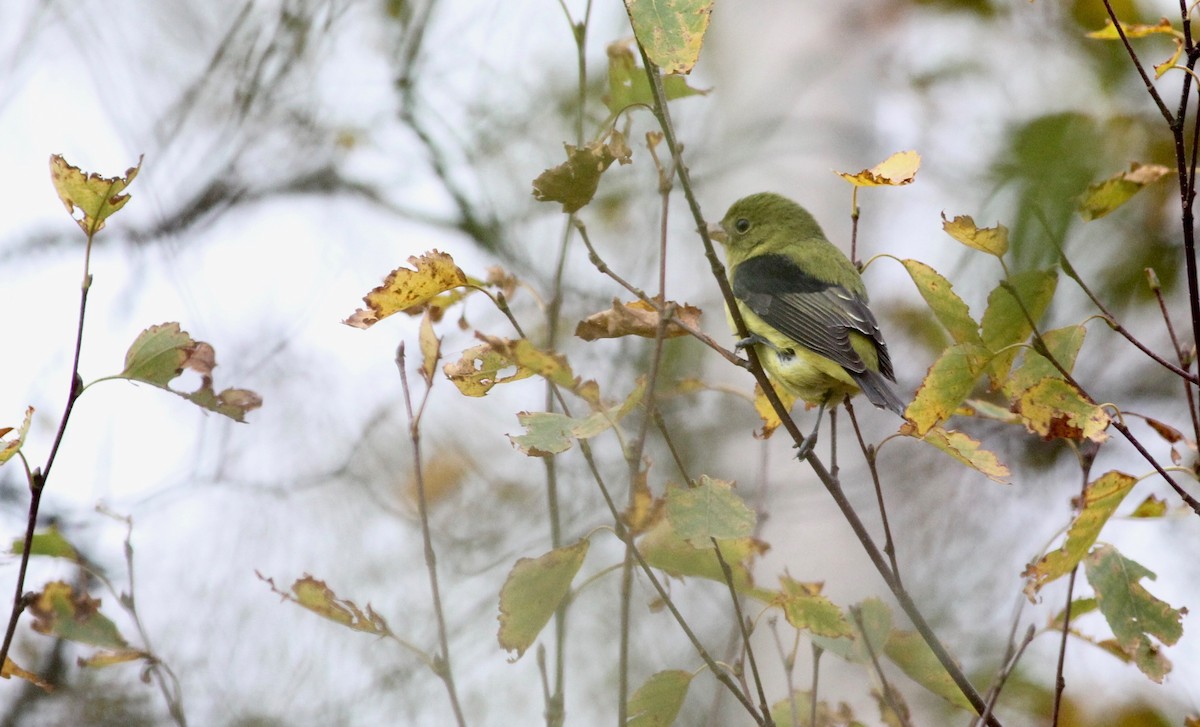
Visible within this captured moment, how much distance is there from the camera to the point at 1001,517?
550 cm

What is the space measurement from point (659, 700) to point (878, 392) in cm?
118

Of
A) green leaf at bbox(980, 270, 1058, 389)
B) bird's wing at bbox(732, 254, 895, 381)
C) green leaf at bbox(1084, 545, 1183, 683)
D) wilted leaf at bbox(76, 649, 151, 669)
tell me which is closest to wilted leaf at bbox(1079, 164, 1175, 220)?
green leaf at bbox(980, 270, 1058, 389)

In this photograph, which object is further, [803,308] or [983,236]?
[803,308]

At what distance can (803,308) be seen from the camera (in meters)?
2.73

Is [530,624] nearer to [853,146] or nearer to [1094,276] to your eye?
[853,146]

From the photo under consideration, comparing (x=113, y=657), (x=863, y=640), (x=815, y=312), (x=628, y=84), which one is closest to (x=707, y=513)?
(x=863, y=640)

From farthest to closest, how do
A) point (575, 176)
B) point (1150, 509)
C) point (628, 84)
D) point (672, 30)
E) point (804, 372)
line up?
point (804, 372) → point (628, 84) → point (1150, 509) → point (575, 176) → point (672, 30)

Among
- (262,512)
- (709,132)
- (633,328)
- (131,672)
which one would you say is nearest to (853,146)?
(709,132)

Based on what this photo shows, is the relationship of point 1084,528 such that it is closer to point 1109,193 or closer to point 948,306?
point 948,306

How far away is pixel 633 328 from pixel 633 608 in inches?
134

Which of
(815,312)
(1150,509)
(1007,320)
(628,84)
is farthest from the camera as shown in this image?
(815,312)

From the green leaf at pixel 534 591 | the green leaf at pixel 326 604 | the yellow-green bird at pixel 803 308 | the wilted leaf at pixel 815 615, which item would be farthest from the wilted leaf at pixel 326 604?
the yellow-green bird at pixel 803 308

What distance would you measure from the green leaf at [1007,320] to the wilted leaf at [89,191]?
1.16 meters

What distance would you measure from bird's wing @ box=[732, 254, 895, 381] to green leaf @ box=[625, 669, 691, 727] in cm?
116
